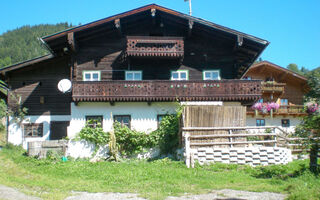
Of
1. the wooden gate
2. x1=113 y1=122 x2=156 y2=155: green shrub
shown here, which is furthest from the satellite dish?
the wooden gate

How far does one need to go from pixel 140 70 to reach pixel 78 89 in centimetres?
425

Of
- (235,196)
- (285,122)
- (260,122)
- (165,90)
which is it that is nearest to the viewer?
(235,196)

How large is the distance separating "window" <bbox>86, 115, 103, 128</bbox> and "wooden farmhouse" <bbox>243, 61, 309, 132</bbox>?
1817 centimetres

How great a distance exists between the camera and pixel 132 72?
792 inches

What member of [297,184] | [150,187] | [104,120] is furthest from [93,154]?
[297,184]

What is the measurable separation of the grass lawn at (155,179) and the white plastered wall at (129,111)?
410cm

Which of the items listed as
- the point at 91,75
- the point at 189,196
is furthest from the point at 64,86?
the point at 189,196

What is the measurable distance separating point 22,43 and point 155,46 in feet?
322

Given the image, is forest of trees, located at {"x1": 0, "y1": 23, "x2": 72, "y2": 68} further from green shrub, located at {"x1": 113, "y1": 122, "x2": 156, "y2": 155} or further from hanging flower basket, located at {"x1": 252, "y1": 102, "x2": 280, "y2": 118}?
green shrub, located at {"x1": 113, "y1": 122, "x2": 156, "y2": 155}

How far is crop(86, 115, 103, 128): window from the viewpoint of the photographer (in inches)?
718

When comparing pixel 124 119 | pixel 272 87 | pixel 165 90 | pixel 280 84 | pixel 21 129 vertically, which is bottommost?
pixel 21 129

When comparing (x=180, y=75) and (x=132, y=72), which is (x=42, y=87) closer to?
(x=132, y=72)

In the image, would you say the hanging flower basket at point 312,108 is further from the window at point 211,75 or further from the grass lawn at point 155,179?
the window at point 211,75

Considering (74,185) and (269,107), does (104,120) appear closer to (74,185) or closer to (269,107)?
(74,185)
